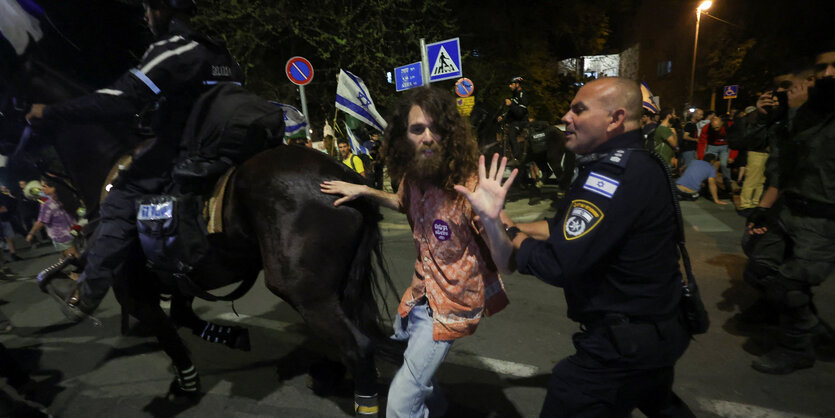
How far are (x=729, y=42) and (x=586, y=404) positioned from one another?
28238 mm

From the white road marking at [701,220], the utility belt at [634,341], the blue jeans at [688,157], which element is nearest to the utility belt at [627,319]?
the utility belt at [634,341]

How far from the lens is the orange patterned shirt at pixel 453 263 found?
194cm

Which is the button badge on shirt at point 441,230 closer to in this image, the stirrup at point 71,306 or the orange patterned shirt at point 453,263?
the orange patterned shirt at point 453,263

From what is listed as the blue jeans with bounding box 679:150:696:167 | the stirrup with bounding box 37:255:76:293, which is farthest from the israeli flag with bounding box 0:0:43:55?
the blue jeans with bounding box 679:150:696:167

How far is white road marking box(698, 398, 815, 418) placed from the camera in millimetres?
2660

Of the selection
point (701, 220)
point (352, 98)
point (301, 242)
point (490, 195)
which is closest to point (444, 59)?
point (352, 98)

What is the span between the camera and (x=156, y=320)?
3.06 m

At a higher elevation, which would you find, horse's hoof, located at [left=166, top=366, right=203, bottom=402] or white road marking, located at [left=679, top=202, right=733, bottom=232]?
horse's hoof, located at [left=166, top=366, right=203, bottom=402]

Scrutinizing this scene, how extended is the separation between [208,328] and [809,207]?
448 centimetres

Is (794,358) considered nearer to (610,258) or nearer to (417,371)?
(610,258)

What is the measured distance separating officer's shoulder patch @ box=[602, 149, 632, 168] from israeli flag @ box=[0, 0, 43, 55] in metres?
3.80

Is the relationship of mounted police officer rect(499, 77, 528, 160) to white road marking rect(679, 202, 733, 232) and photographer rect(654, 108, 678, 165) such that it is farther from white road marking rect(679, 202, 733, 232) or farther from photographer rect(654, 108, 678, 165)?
white road marking rect(679, 202, 733, 232)

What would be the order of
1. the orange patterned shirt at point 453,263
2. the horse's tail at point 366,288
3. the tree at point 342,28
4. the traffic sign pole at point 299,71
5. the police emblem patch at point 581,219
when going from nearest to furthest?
the police emblem patch at point 581,219 < the orange patterned shirt at point 453,263 < the horse's tail at point 366,288 < the traffic sign pole at point 299,71 < the tree at point 342,28

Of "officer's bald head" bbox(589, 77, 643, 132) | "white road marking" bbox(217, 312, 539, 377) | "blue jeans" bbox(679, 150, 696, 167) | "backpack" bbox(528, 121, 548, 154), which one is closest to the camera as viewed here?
"officer's bald head" bbox(589, 77, 643, 132)
